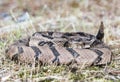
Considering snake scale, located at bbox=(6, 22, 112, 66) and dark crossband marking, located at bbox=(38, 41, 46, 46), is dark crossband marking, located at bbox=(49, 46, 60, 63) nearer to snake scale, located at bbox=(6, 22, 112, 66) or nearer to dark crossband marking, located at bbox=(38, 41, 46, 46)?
snake scale, located at bbox=(6, 22, 112, 66)

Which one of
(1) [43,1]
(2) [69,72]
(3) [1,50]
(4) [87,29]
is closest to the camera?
(2) [69,72]

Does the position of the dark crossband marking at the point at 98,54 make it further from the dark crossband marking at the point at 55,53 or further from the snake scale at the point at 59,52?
the dark crossband marking at the point at 55,53

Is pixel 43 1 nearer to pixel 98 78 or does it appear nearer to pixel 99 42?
pixel 99 42

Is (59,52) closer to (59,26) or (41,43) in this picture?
(41,43)

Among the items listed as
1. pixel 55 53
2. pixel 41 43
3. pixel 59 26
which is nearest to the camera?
pixel 55 53

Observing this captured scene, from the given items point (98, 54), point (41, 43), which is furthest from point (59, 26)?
point (98, 54)

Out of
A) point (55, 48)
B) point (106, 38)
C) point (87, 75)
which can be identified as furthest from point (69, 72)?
point (106, 38)

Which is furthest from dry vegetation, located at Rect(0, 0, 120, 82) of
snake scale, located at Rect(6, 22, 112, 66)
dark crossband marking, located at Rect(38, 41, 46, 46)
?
dark crossband marking, located at Rect(38, 41, 46, 46)

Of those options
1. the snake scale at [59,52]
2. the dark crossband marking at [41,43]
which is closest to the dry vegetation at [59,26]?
the snake scale at [59,52]
